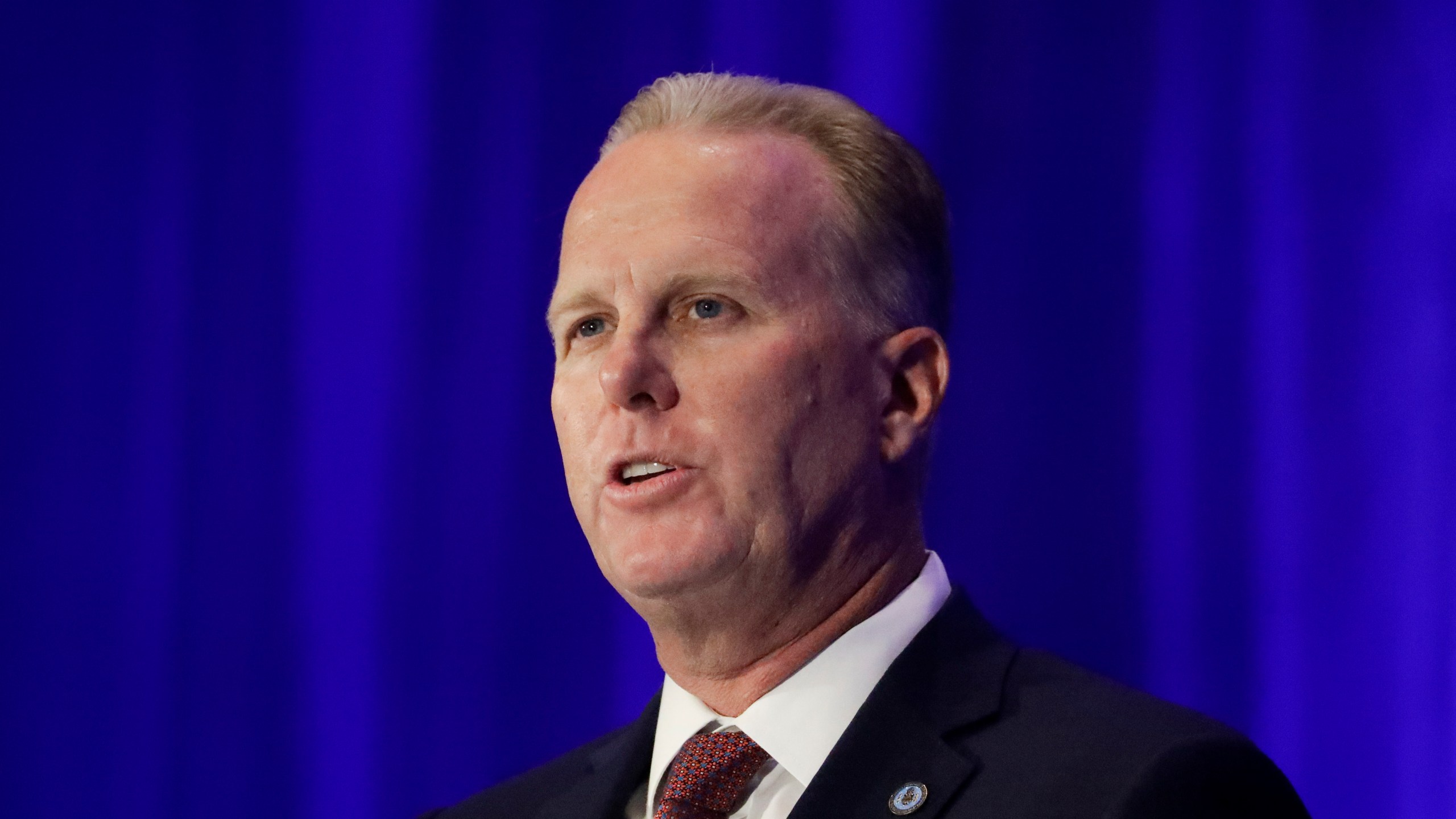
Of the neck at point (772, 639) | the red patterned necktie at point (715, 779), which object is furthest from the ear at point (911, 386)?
the red patterned necktie at point (715, 779)

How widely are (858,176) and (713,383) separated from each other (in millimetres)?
352

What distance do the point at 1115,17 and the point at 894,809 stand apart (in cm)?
162

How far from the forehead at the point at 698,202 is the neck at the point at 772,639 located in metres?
0.40

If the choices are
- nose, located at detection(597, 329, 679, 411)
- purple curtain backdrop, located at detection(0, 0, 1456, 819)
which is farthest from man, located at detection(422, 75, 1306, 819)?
purple curtain backdrop, located at detection(0, 0, 1456, 819)

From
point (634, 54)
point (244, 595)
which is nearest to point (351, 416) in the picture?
point (244, 595)

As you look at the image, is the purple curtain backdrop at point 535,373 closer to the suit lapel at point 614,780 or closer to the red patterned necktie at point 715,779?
the suit lapel at point 614,780

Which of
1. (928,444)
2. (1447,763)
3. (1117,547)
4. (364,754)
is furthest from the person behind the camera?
(364,754)

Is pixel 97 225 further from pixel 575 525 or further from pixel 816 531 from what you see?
pixel 816 531

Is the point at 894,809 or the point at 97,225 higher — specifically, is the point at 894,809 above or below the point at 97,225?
below

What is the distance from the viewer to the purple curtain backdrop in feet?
8.35

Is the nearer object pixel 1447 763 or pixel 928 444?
pixel 928 444

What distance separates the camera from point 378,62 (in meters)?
3.13

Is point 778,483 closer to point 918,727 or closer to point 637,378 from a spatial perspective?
point 637,378

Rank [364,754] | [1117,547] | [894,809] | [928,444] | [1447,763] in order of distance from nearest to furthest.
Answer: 1. [894,809]
2. [928,444]
3. [1447,763]
4. [1117,547]
5. [364,754]
